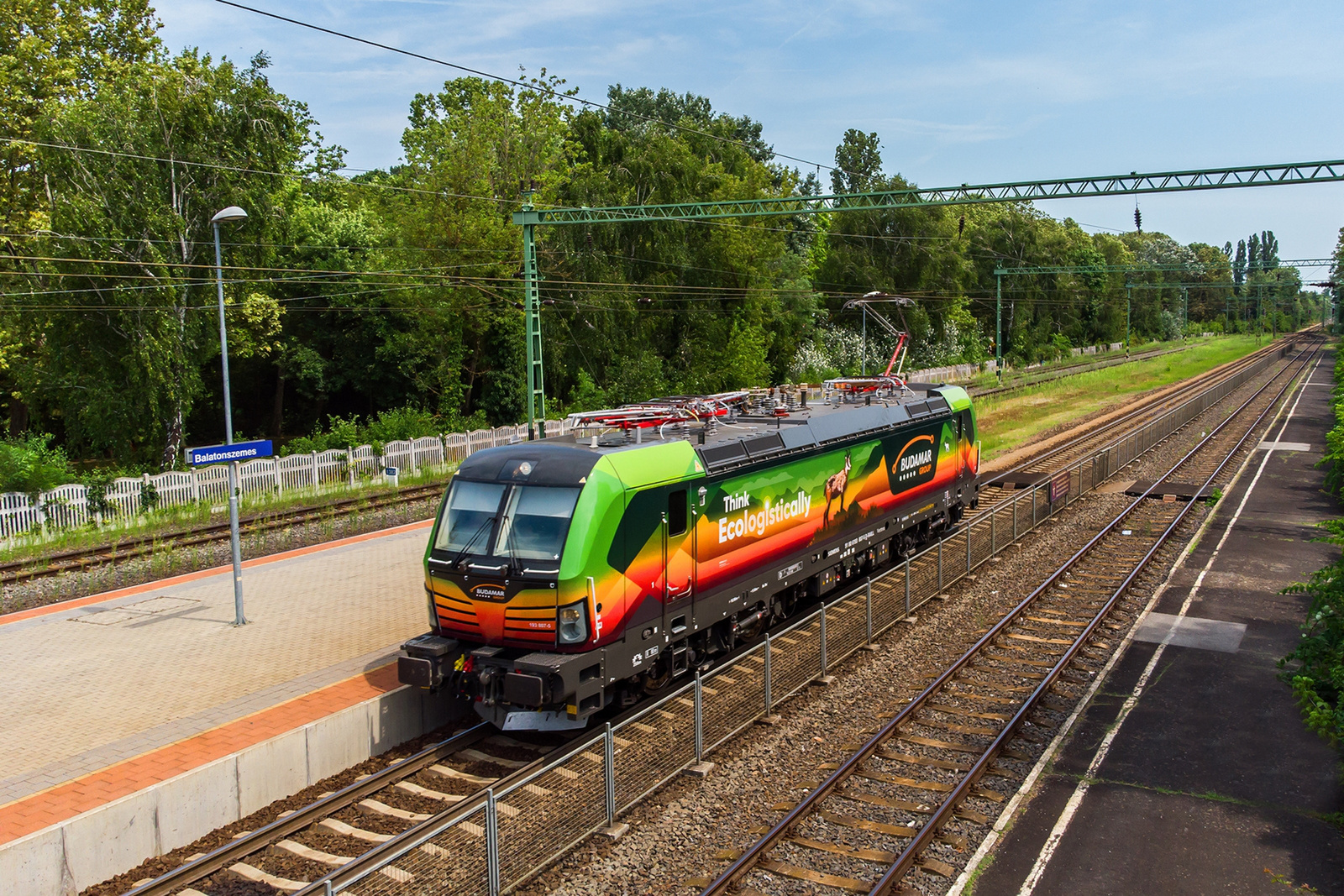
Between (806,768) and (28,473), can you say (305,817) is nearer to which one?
(806,768)

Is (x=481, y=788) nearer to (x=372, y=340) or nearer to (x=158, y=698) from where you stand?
(x=158, y=698)

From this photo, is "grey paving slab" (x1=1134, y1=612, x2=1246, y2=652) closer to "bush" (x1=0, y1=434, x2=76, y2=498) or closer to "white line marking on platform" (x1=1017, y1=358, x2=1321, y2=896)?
"white line marking on platform" (x1=1017, y1=358, x2=1321, y2=896)

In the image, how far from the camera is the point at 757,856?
28.3 ft

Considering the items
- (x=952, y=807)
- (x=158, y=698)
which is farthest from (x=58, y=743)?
(x=952, y=807)

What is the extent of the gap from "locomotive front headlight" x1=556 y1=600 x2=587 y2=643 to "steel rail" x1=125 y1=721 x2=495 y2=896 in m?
2.08

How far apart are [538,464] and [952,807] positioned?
583 centimetres

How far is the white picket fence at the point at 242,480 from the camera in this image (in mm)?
21344

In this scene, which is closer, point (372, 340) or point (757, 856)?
point (757, 856)

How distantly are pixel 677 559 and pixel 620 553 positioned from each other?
3.96 ft

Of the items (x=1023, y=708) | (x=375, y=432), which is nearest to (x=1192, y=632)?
(x=1023, y=708)

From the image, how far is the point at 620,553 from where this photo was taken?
34.6ft

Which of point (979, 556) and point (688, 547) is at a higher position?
point (688, 547)

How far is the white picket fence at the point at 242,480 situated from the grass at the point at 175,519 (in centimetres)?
26

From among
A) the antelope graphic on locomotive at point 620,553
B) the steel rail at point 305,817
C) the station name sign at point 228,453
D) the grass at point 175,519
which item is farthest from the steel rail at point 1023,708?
the grass at point 175,519
